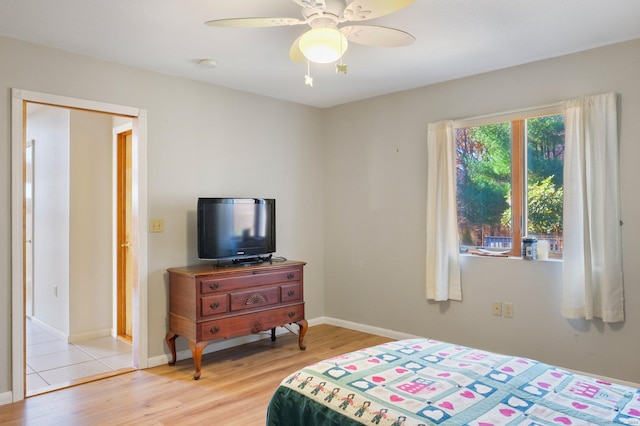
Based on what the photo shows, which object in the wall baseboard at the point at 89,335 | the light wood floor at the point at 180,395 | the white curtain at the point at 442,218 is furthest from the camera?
the wall baseboard at the point at 89,335

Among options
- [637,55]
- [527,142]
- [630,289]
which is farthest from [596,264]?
[637,55]

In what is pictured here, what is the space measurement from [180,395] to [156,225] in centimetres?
140

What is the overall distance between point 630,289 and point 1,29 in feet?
15.1

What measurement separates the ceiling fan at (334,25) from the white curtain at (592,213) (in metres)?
1.68

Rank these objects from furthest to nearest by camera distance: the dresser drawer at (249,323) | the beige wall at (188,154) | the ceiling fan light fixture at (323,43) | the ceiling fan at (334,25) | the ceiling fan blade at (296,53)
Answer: the dresser drawer at (249,323)
the beige wall at (188,154)
the ceiling fan blade at (296,53)
the ceiling fan light fixture at (323,43)
the ceiling fan at (334,25)

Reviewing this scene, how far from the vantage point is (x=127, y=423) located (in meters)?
2.71

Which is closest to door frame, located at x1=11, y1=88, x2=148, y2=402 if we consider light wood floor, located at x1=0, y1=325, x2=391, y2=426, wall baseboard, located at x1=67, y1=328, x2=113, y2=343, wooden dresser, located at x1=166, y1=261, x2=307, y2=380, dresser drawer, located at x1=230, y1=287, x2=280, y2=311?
light wood floor, located at x1=0, y1=325, x2=391, y2=426

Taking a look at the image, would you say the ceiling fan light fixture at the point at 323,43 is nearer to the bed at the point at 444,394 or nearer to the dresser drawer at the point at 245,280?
the bed at the point at 444,394

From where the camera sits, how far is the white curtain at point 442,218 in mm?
3980

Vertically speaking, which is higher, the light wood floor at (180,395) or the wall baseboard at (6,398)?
the wall baseboard at (6,398)

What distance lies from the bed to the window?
1.83 m

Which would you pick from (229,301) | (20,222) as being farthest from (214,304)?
(20,222)

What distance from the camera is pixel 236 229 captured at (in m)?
3.99

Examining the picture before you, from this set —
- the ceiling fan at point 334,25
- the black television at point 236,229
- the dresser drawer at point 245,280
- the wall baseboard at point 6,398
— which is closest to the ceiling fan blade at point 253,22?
the ceiling fan at point 334,25
